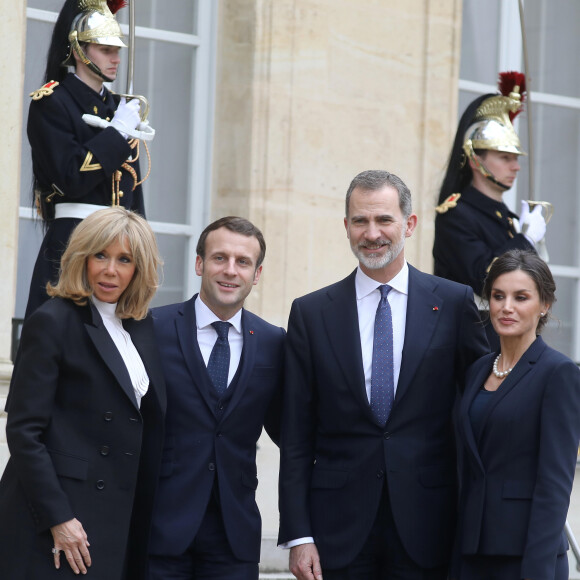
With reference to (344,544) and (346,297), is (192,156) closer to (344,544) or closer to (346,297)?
(346,297)

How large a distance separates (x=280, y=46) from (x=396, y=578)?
3565 mm

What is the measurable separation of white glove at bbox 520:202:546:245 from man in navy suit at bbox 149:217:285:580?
2.36 meters

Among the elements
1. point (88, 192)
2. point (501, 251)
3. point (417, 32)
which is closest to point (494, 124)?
point (501, 251)

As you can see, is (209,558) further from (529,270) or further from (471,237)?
(471,237)

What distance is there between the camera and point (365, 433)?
437 centimetres

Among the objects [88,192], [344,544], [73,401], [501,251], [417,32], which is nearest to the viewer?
[73,401]

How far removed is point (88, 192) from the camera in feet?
18.0

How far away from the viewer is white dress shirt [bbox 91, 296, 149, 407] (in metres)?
4.19

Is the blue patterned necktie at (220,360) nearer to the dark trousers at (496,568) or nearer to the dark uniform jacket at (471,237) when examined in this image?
the dark trousers at (496,568)

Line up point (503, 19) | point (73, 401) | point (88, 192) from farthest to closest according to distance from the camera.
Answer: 1. point (503, 19)
2. point (88, 192)
3. point (73, 401)

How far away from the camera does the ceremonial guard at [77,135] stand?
5.42 metres

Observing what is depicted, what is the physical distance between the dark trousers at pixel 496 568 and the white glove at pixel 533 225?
2.67m

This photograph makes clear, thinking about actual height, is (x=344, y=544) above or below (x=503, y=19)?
below

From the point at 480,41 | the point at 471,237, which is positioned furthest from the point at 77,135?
the point at 480,41
